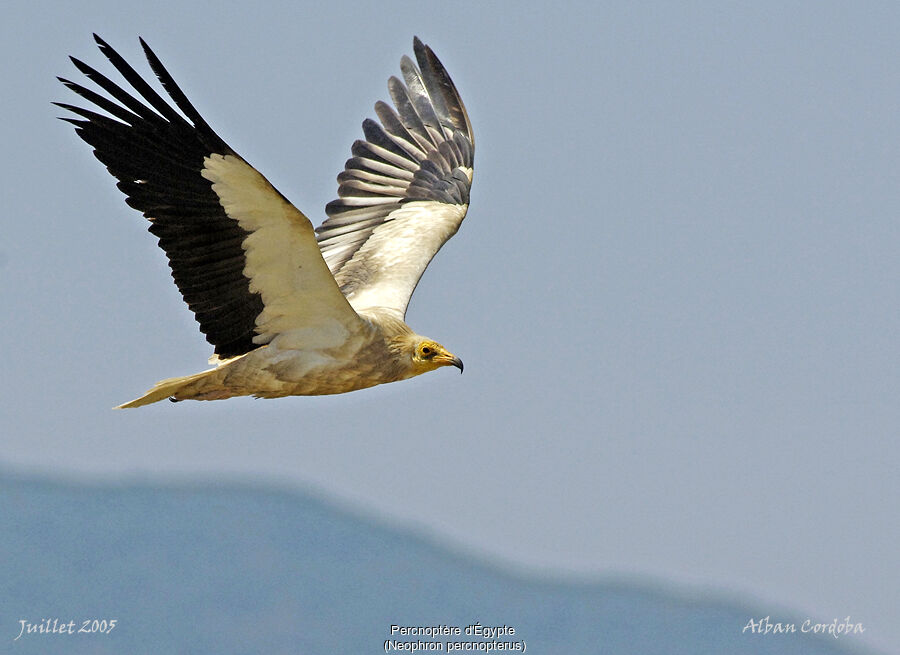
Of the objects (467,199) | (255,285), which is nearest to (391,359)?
(255,285)

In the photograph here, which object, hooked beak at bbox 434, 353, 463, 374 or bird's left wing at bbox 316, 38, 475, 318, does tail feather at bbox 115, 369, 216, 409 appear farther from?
bird's left wing at bbox 316, 38, 475, 318

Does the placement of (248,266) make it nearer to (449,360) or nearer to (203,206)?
(203,206)

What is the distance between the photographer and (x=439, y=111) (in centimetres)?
1334

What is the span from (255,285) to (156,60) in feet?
5.98

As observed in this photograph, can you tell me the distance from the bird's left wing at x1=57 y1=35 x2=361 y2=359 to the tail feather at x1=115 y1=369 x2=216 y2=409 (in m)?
0.48

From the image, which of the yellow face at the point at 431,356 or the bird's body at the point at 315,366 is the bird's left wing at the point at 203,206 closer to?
the bird's body at the point at 315,366

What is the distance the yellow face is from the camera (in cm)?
938

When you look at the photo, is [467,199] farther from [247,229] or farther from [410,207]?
[247,229]

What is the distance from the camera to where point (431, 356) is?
939 cm

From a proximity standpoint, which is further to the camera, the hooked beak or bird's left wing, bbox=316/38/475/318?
bird's left wing, bbox=316/38/475/318

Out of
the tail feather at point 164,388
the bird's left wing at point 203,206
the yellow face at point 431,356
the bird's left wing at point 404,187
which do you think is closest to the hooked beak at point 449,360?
the yellow face at point 431,356

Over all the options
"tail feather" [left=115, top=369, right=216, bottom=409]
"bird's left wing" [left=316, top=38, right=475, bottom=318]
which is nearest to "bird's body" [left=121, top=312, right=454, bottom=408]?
"tail feather" [left=115, top=369, right=216, bottom=409]

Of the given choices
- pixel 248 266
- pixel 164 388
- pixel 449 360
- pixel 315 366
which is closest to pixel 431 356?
pixel 449 360

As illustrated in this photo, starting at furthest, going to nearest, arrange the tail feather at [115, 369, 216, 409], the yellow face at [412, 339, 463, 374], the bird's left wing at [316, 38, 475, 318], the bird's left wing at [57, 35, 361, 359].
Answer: the bird's left wing at [316, 38, 475, 318]
the yellow face at [412, 339, 463, 374]
the tail feather at [115, 369, 216, 409]
the bird's left wing at [57, 35, 361, 359]
